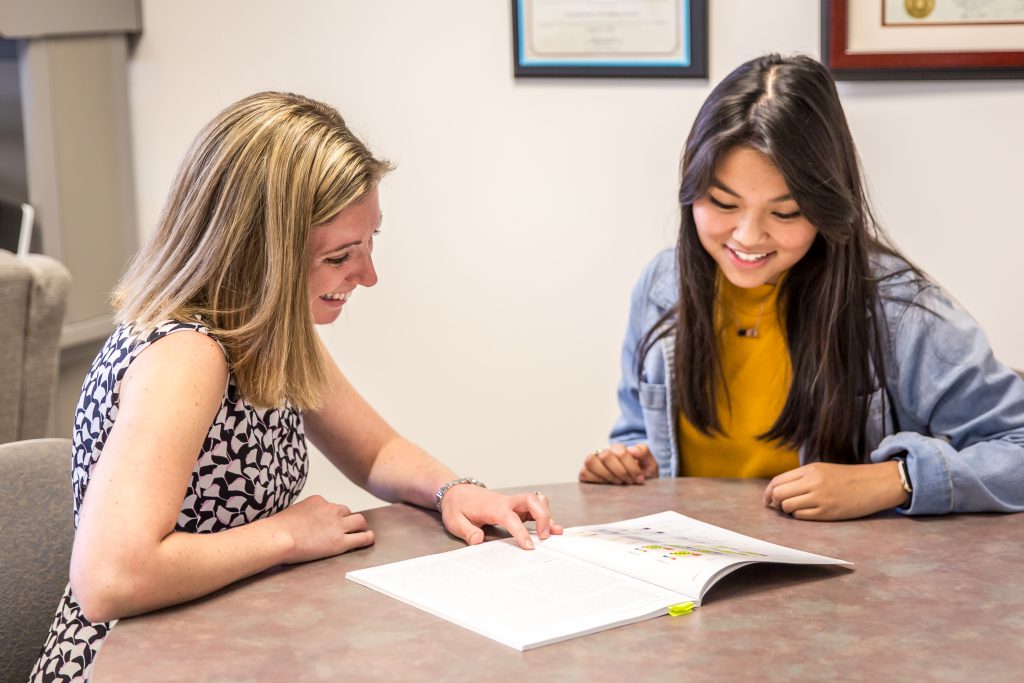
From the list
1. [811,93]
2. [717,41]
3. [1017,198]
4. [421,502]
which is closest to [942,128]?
[1017,198]

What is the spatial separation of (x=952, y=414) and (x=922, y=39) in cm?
93

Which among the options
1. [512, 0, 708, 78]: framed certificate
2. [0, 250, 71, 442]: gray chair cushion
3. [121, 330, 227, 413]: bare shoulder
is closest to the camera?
[121, 330, 227, 413]: bare shoulder

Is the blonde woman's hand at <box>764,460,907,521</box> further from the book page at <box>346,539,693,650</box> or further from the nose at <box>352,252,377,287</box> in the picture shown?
the nose at <box>352,252,377,287</box>

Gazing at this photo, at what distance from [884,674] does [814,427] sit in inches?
30.3

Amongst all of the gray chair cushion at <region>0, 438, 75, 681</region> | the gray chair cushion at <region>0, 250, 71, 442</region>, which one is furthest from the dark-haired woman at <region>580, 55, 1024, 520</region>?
the gray chair cushion at <region>0, 250, 71, 442</region>

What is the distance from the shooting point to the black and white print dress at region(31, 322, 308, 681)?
4.77 ft

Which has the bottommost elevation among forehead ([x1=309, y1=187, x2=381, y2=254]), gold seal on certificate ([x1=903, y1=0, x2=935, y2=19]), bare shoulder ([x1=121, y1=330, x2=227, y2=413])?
bare shoulder ([x1=121, y1=330, x2=227, y2=413])

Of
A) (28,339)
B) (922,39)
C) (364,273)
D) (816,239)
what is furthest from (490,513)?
(922,39)

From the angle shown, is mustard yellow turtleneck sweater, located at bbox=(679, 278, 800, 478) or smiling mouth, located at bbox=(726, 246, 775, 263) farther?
mustard yellow turtleneck sweater, located at bbox=(679, 278, 800, 478)

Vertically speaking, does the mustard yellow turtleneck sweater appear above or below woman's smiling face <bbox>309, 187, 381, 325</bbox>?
below

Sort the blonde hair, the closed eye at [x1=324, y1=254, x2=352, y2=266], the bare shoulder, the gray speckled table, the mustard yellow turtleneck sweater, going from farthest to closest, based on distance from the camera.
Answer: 1. the mustard yellow turtleneck sweater
2. the closed eye at [x1=324, y1=254, x2=352, y2=266]
3. the blonde hair
4. the bare shoulder
5. the gray speckled table

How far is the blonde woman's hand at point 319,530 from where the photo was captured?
1.47m

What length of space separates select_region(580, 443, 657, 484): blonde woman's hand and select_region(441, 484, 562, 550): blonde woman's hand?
0.21 meters

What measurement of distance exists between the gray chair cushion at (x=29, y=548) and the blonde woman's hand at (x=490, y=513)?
0.50 metres
